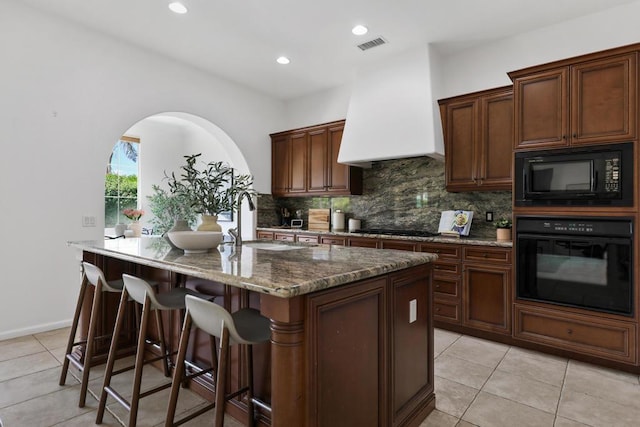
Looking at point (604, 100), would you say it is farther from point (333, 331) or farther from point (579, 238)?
point (333, 331)

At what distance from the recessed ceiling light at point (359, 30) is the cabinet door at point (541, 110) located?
1583 millimetres

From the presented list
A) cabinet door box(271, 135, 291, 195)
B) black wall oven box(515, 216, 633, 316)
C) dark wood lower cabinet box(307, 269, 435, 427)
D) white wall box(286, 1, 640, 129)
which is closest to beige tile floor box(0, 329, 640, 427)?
dark wood lower cabinet box(307, 269, 435, 427)

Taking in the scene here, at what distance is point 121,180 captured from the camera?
7.43 metres

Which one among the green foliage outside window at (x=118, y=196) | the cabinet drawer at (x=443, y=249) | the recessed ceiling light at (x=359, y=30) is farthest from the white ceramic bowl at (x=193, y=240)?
the green foliage outside window at (x=118, y=196)

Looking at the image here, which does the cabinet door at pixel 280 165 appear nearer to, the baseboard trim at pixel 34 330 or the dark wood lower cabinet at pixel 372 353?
the baseboard trim at pixel 34 330

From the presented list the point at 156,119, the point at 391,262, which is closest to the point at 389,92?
the point at 391,262

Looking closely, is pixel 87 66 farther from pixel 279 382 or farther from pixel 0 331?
pixel 279 382

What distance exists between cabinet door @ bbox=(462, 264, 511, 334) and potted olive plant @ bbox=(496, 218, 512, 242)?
0.39 metres

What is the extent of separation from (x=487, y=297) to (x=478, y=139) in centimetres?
164

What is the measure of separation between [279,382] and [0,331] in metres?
3.42

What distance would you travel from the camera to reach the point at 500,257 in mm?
3248

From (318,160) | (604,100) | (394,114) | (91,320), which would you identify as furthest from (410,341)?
(318,160)

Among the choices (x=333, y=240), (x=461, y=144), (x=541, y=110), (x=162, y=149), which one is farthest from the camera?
(x=162, y=149)

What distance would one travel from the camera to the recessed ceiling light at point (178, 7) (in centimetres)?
326
